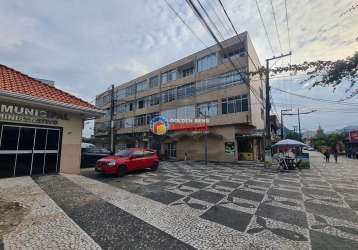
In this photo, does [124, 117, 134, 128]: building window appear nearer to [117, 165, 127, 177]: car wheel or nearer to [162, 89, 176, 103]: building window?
[162, 89, 176, 103]: building window

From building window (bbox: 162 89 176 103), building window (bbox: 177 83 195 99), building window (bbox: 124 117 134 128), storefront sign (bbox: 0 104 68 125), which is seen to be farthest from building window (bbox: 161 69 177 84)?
storefront sign (bbox: 0 104 68 125)

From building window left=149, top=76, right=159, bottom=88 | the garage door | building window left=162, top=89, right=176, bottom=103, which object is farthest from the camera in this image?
building window left=149, top=76, right=159, bottom=88

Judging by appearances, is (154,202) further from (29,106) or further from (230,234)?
(29,106)

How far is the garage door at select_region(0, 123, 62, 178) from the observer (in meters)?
8.91

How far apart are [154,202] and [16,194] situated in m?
4.56

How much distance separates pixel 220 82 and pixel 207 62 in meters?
3.82

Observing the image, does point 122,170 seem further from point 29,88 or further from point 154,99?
point 154,99

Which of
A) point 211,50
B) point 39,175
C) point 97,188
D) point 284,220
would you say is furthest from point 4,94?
point 211,50

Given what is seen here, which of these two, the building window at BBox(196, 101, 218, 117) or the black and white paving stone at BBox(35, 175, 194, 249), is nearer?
the black and white paving stone at BBox(35, 175, 194, 249)

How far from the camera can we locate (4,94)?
805 cm

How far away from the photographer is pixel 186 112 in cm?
2731

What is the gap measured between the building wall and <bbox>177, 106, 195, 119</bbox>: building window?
16679 millimetres

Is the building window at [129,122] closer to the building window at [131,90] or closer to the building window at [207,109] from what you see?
the building window at [131,90]

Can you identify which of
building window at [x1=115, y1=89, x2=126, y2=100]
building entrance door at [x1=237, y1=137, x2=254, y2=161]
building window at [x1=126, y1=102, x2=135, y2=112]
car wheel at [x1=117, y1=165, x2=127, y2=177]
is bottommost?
car wheel at [x1=117, y1=165, x2=127, y2=177]
